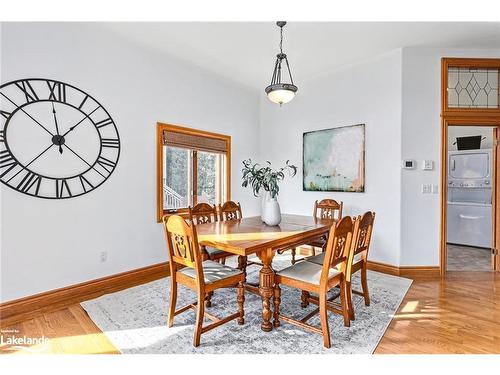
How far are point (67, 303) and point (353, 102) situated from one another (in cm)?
410

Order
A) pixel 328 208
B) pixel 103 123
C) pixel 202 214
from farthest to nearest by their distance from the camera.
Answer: pixel 328 208, pixel 202 214, pixel 103 123

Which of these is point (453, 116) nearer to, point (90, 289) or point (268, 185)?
point (268, 185)

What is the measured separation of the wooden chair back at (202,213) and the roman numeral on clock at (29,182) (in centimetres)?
142

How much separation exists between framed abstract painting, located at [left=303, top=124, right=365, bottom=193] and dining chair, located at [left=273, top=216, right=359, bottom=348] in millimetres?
1946

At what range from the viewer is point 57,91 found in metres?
2.71

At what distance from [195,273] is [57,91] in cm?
218

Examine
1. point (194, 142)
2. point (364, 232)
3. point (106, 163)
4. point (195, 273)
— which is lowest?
point (195, 273)

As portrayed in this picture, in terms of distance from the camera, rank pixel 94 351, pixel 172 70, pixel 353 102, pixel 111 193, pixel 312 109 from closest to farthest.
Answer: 1. pixel 94 351
2. pixel 111 193
3. pixel 172 70
4. pixel 353 102
5. pixel 312 109

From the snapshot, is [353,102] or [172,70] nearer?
[172,70]

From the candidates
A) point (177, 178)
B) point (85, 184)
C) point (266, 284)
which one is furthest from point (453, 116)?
point (85, 184)

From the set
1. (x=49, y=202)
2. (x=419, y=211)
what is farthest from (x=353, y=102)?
(x=49, y=202)
